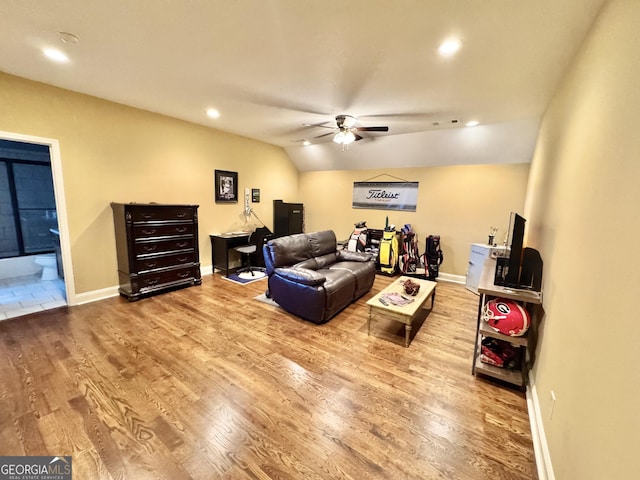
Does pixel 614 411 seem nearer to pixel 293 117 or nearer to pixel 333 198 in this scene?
pixel 293 117

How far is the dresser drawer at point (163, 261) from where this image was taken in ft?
12.3

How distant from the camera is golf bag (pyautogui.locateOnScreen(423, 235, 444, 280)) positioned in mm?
5031

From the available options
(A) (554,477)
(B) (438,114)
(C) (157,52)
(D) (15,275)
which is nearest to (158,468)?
(A) (554,477)

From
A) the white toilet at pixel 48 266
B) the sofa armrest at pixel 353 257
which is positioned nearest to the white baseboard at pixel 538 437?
the sofa armrest at pixel 353 257

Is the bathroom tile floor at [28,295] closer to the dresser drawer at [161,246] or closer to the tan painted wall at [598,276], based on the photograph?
the dresser drawer at [161,246]

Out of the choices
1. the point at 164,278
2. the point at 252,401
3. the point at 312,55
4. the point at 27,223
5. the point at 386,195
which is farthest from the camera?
the point at 386,195

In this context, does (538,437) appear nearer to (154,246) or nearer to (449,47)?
(449,47)

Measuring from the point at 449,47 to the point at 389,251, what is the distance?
12.1ft

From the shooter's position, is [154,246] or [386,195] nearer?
[154,246]

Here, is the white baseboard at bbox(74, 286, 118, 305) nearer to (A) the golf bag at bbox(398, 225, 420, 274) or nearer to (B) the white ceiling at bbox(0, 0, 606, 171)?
(B) the white ceiling at bbox(0, 0, 606, 171)

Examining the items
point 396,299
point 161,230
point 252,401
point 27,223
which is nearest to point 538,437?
point 396,299

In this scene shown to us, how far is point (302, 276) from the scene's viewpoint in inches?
125

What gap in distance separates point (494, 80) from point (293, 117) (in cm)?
255

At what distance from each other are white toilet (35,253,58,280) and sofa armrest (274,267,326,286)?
434 cm
